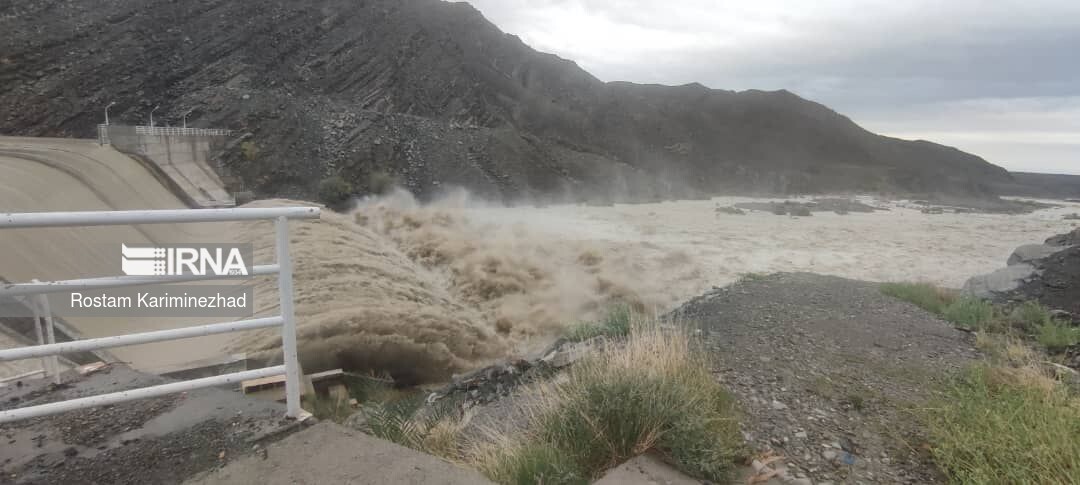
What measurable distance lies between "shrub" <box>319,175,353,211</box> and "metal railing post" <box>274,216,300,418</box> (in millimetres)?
29032

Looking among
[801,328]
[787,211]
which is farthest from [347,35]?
[801,328]

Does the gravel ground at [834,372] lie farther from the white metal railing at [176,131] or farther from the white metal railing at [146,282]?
the white metal railing at [176,131]

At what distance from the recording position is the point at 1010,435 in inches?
135

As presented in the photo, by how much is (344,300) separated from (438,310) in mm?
1923

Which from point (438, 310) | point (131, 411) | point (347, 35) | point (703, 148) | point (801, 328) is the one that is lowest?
point (438, 310)

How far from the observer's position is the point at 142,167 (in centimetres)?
2255

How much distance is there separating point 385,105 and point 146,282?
150 ft

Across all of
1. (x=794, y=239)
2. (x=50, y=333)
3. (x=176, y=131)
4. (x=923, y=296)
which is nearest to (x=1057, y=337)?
(x=923, y=296)

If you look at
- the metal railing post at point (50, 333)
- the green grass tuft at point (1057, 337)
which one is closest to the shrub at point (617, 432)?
the metal railing post at point (50, 333)

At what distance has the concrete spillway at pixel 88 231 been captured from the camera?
895 cm

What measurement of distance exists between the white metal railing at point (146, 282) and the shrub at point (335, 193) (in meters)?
29.0

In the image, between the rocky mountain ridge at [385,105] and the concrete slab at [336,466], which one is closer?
the concrete slab at [336,466]

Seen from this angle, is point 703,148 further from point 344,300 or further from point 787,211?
point 344,300

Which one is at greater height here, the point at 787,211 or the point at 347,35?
the point at 347,35
